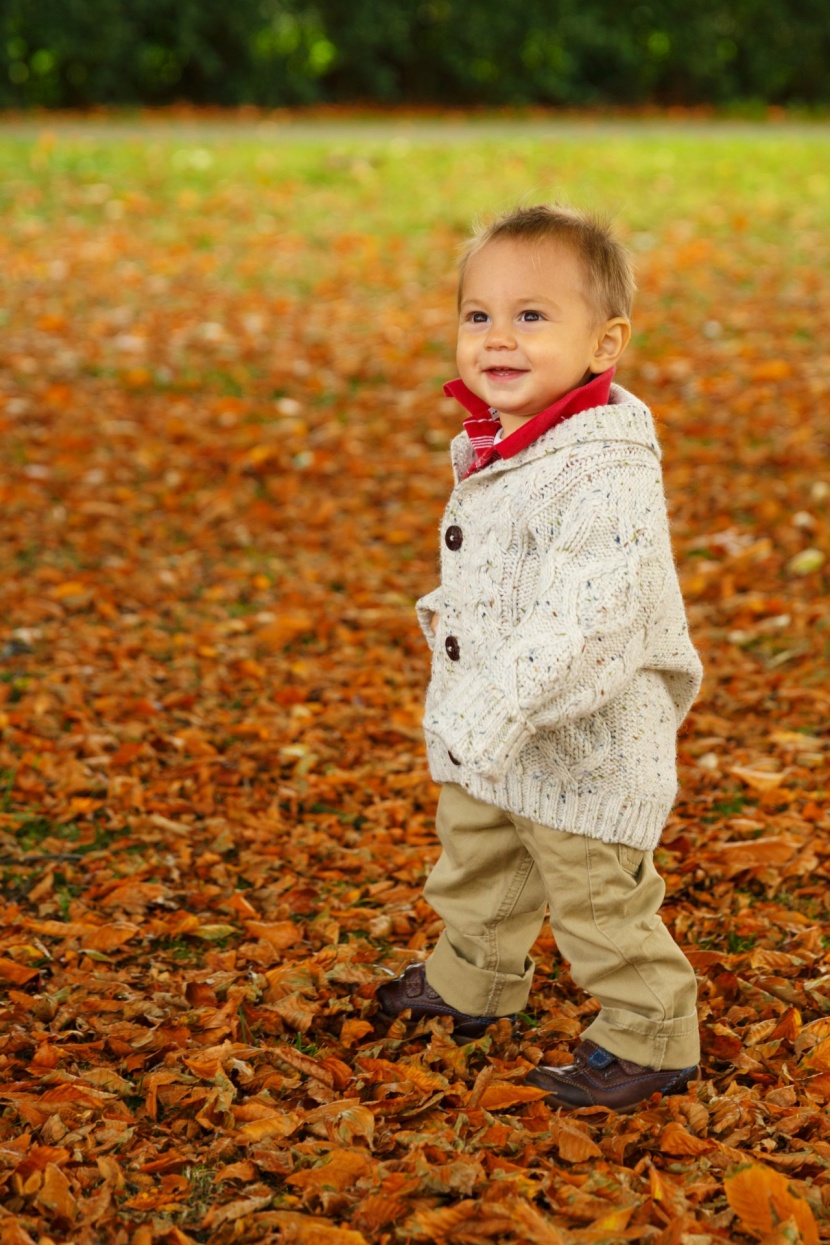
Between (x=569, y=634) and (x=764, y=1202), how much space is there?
0.97 meters

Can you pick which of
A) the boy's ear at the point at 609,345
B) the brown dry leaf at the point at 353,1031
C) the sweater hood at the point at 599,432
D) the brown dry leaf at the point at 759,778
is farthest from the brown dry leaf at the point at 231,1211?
the brown dry leaf at the point at 759,778

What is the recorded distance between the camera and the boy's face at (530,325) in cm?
247

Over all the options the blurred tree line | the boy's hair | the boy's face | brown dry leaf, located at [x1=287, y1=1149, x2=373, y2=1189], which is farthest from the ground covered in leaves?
the blurred tree line

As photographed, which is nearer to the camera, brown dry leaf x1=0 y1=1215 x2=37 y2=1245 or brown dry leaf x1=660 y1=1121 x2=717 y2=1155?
brown dry leaf x1=0 y1=1215 x2=37 y2=1245

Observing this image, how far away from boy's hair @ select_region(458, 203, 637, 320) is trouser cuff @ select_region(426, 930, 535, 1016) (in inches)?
51.5

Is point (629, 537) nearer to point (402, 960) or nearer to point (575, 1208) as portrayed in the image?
point (575, 1208)

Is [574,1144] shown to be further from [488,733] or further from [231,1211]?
[488,733]

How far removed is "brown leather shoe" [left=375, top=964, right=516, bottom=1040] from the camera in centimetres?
293

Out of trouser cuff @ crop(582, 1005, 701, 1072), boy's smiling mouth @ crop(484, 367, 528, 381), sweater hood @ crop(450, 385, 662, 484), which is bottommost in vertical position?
trouser cuff @ crop(582, 1005, 701, 1072)

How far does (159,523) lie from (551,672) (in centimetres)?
415

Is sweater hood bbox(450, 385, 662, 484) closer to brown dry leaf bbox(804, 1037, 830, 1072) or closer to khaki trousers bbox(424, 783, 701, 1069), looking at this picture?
khaki trousers bbox(424, 783, 701, 1069)

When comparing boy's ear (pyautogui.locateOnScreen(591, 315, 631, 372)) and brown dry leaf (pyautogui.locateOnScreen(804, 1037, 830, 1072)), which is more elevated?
boy's ear (pyautogui.locateOnScreen(591, 315, 631, 372))

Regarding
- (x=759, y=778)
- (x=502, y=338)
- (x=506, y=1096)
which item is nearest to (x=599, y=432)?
(x=502, y=338)

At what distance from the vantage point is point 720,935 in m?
3.31
